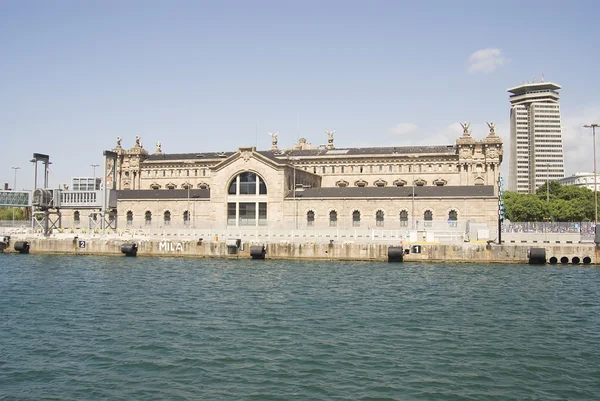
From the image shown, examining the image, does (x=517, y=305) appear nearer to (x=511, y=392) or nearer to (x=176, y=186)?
(x=511, y=392)

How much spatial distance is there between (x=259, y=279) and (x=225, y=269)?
289 inches

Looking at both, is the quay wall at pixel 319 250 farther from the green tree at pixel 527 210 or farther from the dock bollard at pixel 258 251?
the green tree at pixel 527 210

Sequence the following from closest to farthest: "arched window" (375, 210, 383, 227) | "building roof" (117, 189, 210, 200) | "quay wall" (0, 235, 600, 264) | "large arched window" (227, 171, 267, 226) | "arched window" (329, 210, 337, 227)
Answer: "quay wall" (0, 235, 600, 264), "arched window" (375, 210, 383, 227), "arched window" (329, 210, 337, 227), "large arched window" (227, 171, 267, 226), "building roof" (117, 189, 210, 200)

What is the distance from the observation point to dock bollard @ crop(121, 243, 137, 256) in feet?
198

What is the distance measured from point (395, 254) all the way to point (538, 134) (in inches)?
6236

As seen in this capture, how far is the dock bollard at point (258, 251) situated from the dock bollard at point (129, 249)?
13433 millimetres

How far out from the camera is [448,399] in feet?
57.8

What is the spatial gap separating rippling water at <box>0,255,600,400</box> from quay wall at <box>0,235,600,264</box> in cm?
770

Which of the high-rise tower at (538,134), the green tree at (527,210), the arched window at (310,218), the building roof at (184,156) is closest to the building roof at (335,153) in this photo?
the building roof at (184,156)

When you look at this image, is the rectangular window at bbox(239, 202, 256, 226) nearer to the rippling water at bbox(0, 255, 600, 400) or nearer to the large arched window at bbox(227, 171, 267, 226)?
the large arched window at bbox(227, 171, 267, 226)

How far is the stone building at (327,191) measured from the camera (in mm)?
67250

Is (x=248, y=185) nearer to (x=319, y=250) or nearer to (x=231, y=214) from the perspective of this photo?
(x=231, y=214)

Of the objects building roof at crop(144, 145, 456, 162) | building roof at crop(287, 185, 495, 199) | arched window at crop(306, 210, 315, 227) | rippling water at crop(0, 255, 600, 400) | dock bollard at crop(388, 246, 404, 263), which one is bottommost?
rippling water at crop(0, 255, 600, 400)

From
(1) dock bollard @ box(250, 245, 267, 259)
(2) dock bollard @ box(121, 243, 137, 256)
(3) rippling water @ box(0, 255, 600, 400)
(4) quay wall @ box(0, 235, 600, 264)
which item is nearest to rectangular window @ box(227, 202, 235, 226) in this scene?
(4) quay wall @ box(0, 235, 600, 264)
